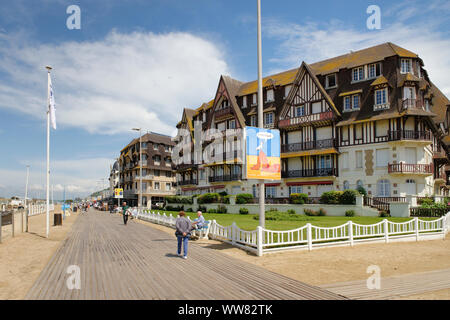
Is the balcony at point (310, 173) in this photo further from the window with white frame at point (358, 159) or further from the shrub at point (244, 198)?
the shrub at point (244, 198)

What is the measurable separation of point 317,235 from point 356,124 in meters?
21.5

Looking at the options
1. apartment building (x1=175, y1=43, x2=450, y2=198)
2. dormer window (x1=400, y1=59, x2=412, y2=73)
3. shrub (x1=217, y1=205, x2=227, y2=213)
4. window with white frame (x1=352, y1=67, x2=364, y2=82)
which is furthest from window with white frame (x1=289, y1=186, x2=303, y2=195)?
dormer window (x1=400, y1=59, x2=412, y2=73)

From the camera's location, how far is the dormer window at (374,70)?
34484 millimetres

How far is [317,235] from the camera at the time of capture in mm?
16891

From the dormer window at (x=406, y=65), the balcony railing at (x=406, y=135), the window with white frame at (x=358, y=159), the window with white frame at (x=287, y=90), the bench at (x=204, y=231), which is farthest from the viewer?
the window with white frame at (x=287, y=90)

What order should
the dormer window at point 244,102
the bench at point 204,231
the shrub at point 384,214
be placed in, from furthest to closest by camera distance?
the dormer window at point 244,102
the shrub at point 384,214
the bench at point 204,231

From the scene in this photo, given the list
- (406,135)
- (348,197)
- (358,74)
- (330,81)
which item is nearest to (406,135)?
(406,135)

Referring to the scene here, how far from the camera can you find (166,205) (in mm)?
55031

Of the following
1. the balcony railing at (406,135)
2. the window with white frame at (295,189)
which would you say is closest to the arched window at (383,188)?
the balcony railing at (406,135)

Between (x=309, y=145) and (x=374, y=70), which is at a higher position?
(x=374, y=70)

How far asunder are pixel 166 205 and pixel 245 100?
21.8m

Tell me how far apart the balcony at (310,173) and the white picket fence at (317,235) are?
14834 mm

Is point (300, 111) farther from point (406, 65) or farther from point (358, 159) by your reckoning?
point (406, 65)
